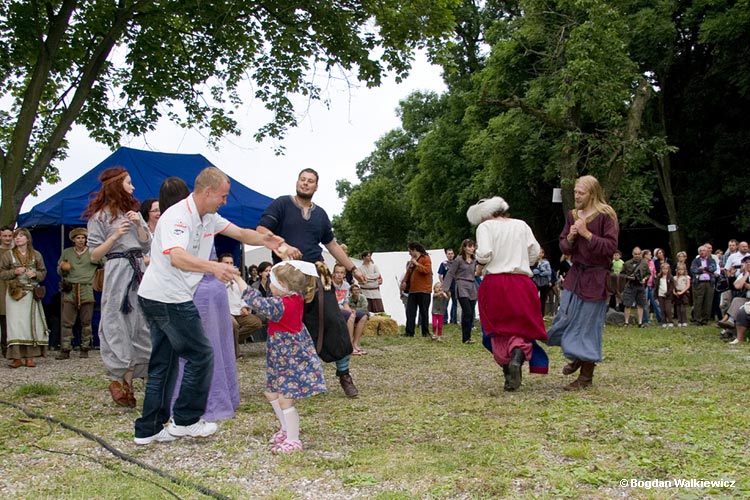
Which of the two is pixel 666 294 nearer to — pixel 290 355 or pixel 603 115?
pixel 603 115

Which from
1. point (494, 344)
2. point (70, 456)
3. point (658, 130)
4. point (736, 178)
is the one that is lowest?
point (70, 456)

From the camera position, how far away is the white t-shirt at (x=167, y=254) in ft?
15.1

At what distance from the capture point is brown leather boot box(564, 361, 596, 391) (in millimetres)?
6671

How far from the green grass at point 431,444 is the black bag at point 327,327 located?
44cm

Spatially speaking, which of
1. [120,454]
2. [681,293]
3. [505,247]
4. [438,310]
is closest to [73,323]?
[438,310]

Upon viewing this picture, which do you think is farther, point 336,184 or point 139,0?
point 336,184

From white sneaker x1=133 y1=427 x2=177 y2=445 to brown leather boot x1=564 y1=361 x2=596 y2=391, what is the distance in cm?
345

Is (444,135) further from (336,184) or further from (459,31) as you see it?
(336,184)

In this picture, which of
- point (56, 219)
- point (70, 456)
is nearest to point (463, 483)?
point (70, 456)

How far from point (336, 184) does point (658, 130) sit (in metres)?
46.7

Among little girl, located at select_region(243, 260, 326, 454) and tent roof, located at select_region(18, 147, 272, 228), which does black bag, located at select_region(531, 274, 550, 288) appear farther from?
little girl, located at select_region(243, 260, 326, 454)

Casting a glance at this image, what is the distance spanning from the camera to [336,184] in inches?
2805

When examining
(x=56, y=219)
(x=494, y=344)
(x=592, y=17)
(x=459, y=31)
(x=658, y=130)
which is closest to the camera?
(x=494, y=344)

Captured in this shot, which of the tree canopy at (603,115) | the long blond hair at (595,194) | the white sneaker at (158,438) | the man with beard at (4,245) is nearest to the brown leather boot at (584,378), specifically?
the long blond hair at (595,194)
